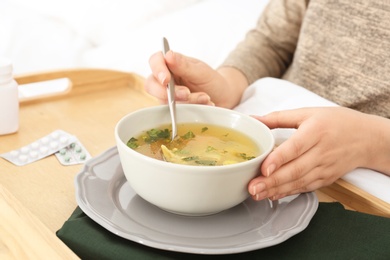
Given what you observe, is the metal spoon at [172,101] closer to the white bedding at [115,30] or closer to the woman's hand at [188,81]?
the woman's hand at [188,81]

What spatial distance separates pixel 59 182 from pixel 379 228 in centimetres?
50

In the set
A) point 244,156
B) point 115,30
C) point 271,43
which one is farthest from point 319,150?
point 115,30

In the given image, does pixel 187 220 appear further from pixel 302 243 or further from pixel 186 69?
pixel 186 69

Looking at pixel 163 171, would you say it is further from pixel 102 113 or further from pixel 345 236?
pixel 102 113

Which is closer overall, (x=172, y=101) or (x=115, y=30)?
(x=172, y=101)

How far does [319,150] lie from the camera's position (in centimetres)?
78

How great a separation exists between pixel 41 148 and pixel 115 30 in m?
1.14

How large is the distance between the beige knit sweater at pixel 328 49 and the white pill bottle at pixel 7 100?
0.51 meters

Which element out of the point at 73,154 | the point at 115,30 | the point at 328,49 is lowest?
the point at 115,30

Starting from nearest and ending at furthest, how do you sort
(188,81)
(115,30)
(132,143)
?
(132,143) < (188,81) < (115,30)

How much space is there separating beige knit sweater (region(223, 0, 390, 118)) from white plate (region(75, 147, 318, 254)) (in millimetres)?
404

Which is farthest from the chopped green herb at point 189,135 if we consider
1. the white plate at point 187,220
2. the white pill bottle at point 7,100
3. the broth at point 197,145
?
the white pill bottle at point 7,100

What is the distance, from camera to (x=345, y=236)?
70cm

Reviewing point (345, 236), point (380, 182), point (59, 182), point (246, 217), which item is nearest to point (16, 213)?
point (59, 182)
